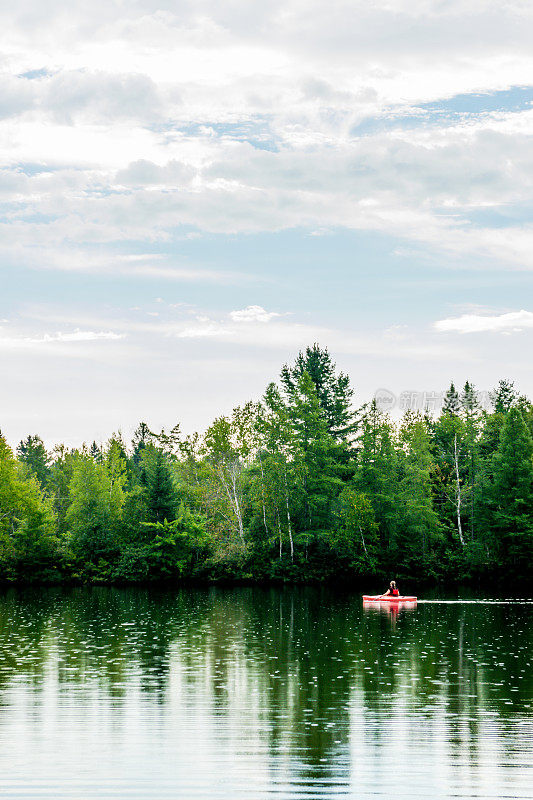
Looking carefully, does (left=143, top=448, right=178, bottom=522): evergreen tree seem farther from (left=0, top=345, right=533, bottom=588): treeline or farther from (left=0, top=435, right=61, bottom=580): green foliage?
(left=0, top=435, right=61, bottom=580): green foliage

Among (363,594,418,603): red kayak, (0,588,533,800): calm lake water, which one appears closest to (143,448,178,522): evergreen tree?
(363,594,418,603): red kayak

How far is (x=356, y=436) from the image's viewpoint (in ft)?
282

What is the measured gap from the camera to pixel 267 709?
19.2 metres

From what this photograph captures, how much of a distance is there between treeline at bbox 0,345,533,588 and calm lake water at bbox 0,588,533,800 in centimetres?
3420

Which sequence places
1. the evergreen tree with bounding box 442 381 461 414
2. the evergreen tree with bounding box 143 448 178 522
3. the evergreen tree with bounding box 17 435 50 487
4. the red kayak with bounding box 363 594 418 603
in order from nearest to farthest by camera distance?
the red kayak with bounding box 363 594 418 603 < the evergreen tree with bounding box 143 448 178 522 < the evergreen tree with bounding box 442 381 461 414 < the evergreen tree with bounding box 17 435 50 487

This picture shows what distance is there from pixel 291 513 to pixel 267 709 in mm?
58686

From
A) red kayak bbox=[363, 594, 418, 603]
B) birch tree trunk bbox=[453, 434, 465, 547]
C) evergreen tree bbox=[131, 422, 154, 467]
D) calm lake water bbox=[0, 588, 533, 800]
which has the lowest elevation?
red kayak bbox=[363, 594, 418, 603]

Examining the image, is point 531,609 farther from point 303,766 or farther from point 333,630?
point 303,766

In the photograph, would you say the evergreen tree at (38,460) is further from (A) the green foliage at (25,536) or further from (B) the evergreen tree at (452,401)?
(B) the evergreen tree at (452,401)

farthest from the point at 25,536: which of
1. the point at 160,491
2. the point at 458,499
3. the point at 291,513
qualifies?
the point at 458,499

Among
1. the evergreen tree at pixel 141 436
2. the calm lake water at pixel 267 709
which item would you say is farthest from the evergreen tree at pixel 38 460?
the calm lake water at pixel 267 709

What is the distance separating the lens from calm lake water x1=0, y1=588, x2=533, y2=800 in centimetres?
1291

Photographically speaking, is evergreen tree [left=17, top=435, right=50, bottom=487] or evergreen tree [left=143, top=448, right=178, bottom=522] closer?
evergreen tree [left=143, top=448, right=178, bottom=522]

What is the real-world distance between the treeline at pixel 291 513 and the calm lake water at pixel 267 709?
3420 cm
